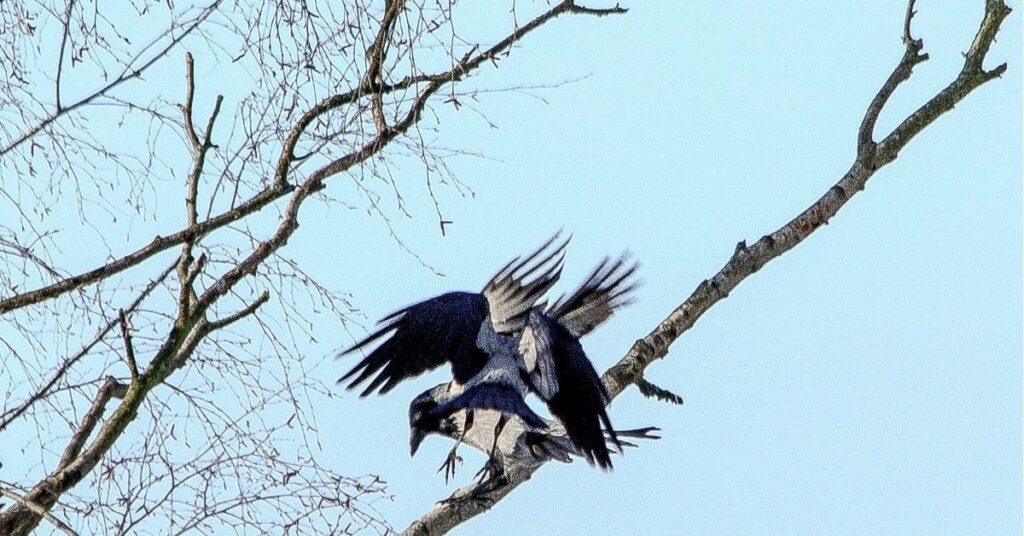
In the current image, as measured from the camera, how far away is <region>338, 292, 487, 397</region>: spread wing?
6820 mm

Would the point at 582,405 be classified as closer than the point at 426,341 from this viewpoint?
Yes

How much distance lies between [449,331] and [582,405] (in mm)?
1213

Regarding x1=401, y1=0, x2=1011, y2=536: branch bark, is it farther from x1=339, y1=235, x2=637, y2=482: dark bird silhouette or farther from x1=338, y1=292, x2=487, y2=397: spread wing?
x1=338, y1=292, x2=487, y2=397: spread wing

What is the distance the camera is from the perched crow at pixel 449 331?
6.74 metres

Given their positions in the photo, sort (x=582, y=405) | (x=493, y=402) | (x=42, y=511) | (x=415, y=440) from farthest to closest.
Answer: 1. (x=415, y=440)
2. (x=493, y=402)
3. (x=582, y=405)
4. (x=42, y=511)

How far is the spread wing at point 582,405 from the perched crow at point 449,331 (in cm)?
61

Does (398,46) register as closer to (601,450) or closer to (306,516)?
(306,516)

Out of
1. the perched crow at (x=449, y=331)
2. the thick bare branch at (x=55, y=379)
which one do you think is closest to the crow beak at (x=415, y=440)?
the perched crow at (x=449, y=331)

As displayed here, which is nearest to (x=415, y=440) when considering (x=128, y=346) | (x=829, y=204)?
(x=829, y=204)

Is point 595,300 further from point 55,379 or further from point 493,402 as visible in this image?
point 55,379

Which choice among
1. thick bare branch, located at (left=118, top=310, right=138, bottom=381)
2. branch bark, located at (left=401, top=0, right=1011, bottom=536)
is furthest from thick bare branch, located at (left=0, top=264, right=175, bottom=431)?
branch bark, located at (left=401, top=0, right=1011, bottom=536)

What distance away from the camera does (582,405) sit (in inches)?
231

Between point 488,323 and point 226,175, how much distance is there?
2678 mm

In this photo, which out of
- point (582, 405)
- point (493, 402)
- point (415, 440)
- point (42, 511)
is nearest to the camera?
point (42, 511)
